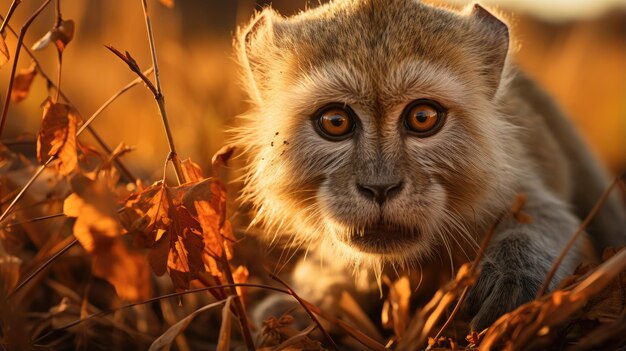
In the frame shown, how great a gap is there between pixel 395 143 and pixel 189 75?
4.16 metres

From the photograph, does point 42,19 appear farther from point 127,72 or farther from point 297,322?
point 297,322

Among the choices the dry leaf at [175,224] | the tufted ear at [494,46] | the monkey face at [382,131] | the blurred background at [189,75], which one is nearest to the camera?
the dry leaf at [175,224]

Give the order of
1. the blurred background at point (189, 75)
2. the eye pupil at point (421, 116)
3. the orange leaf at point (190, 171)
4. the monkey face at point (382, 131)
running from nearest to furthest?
the orange leaf at point (190, 171) < the monkey face at point (382, 131) < the eye pupil at point (421, 116) < the blurred background at point (189, 75)

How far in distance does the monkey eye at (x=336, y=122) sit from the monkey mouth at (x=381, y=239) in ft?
1.40

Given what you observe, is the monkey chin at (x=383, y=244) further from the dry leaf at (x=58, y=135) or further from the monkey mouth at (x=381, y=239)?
the dry leaf at (x=58, y=135)

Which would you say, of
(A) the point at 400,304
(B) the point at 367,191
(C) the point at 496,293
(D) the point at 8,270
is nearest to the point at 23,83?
(D) the point at 8,270

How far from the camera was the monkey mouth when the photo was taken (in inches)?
111

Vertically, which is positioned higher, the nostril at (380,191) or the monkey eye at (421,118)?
the monkey eye at (421,118)

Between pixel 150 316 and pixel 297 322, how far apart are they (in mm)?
799

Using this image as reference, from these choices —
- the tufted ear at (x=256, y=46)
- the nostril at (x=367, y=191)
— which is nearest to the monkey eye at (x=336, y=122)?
the nostril at (x=367, y=191)

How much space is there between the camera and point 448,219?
117 inches

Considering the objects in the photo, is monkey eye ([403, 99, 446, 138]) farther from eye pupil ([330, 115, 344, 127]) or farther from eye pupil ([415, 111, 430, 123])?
eye pupil ([330, 115, 344, 127])

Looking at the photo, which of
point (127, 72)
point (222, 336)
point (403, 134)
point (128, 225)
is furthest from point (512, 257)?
point (127, 72)

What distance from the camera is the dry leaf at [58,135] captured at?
2.42 meters
